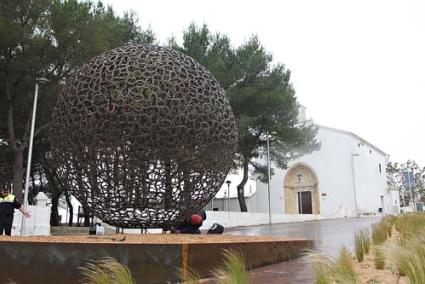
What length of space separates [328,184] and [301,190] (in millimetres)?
3367

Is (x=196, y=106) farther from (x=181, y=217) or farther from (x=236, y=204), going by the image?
(x=236, y=204)

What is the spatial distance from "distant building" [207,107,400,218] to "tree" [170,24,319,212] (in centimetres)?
1439

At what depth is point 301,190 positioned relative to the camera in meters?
51.7

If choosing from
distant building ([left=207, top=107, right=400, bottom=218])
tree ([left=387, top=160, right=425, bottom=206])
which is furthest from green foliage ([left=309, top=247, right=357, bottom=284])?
tree ([left=387, top=160, right=425, bottom=206])

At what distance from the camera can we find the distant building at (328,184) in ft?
160

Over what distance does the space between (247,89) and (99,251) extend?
950 inches

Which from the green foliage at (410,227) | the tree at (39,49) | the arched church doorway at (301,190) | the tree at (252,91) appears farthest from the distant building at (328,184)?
the green foliage at (410,227)

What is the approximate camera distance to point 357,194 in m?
48.6

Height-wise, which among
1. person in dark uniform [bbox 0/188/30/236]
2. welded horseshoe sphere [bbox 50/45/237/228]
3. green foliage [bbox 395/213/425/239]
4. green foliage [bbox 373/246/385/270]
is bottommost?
green foliage [bbox 373/246/385/270]

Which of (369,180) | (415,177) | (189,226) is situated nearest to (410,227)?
(189,226)

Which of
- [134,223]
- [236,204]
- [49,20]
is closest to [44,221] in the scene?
[49,20]

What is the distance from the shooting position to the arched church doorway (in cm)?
5075

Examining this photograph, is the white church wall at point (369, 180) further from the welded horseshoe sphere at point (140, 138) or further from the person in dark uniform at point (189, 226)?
the welded horseshoe sphere at point (140, 138)

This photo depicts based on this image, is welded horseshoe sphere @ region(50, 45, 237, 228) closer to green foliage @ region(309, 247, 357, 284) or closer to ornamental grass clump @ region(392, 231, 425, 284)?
green foliage @ region(309, 247, 357, 284)
